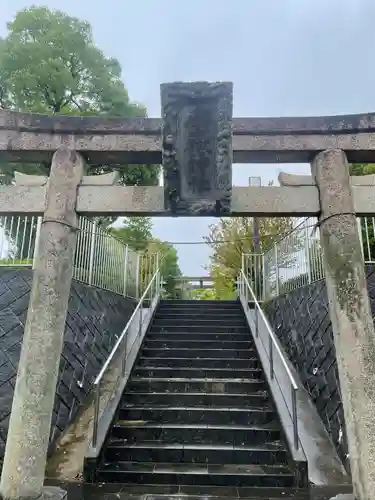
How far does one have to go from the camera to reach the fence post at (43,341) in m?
3.50

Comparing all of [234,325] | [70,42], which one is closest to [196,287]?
[234,325]

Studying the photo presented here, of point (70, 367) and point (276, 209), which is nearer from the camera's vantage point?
point (276, 209)

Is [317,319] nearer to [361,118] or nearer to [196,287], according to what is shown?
[361,118]

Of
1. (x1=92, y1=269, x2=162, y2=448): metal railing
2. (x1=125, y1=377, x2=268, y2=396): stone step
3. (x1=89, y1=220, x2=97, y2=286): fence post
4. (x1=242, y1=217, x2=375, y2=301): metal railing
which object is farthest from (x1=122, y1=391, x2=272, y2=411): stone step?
(x1=89, y1=220, x2=97, y2=286): fence post

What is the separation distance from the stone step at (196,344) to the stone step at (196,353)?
285 millimetres

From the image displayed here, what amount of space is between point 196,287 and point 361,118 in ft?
52.2

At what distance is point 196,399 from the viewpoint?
19.9 feet

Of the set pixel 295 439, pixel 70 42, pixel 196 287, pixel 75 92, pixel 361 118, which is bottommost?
pixel 295 439

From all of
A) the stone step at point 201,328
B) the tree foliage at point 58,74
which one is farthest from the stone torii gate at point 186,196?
the tree foliage at point 58,74

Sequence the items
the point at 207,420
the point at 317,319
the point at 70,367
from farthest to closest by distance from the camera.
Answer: the point at 317,319, the point at 70,367, the point at 207,420

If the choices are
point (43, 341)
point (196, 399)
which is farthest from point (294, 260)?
point (43, 341)

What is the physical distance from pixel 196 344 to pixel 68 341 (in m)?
2.81

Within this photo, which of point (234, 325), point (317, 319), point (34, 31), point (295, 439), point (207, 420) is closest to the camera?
point (295, 439)

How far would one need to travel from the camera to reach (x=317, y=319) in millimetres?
6613
